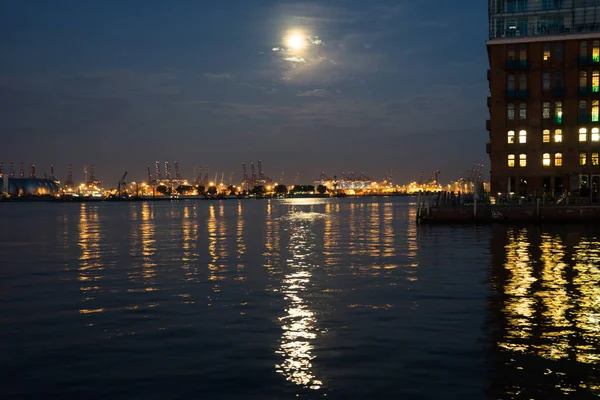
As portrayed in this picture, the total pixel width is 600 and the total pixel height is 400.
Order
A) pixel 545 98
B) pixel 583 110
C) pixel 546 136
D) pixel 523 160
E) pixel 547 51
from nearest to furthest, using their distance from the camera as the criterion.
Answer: pixel 583 110, pixel 547 51, pixel 546 136, pixel 545 98, pixel 523 160

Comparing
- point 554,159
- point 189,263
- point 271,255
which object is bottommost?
point 271,255

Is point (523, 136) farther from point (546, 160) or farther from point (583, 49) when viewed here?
point (583, 49)

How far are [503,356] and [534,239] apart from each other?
38099 mm

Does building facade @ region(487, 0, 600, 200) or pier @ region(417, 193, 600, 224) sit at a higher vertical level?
building facade @ region(487, 0, 600, 200)

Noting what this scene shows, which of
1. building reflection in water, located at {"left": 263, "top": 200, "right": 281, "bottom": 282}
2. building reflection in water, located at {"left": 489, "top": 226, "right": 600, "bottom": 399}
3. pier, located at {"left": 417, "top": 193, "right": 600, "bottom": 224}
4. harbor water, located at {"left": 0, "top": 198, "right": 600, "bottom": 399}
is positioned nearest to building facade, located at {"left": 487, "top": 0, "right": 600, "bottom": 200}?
pier, located at {"left": 417, "top": 193, "right": 600, "bottom": 224}

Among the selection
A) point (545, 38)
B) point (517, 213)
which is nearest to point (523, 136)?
point (545, 38)

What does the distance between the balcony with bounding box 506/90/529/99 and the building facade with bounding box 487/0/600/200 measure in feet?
0.41

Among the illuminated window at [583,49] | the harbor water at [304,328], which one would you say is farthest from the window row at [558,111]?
the harbor water at [304,328]

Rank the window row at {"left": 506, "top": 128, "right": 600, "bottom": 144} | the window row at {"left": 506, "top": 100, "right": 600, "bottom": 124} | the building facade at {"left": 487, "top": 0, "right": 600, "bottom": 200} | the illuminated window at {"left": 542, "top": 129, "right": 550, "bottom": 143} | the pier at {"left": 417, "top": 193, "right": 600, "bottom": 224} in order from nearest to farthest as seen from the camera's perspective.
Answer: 1. the pier at {"left": 417, "top": 193, "right": 600, "bottom": 224}
2. the building facade at {"left": 487, "top": 0, "right": 600, "bottom": 200}
3. the window row at {"left": 506, "top": 128, "right": 600, "bottom": 144}
4. the window row at {"left": 506, "top": 100, "right": 600, "bottom": 124}
5. the illuminated window at {"left": 542, "top": 129, "right": 550, "bottom": 143}

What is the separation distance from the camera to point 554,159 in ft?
273

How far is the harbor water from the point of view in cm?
1366

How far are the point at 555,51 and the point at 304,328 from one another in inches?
2977

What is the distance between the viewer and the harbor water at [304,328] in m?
13.7

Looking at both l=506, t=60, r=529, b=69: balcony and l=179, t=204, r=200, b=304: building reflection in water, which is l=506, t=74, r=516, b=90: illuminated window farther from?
l=179, t=204, r=200, b=304: building reflection in water
